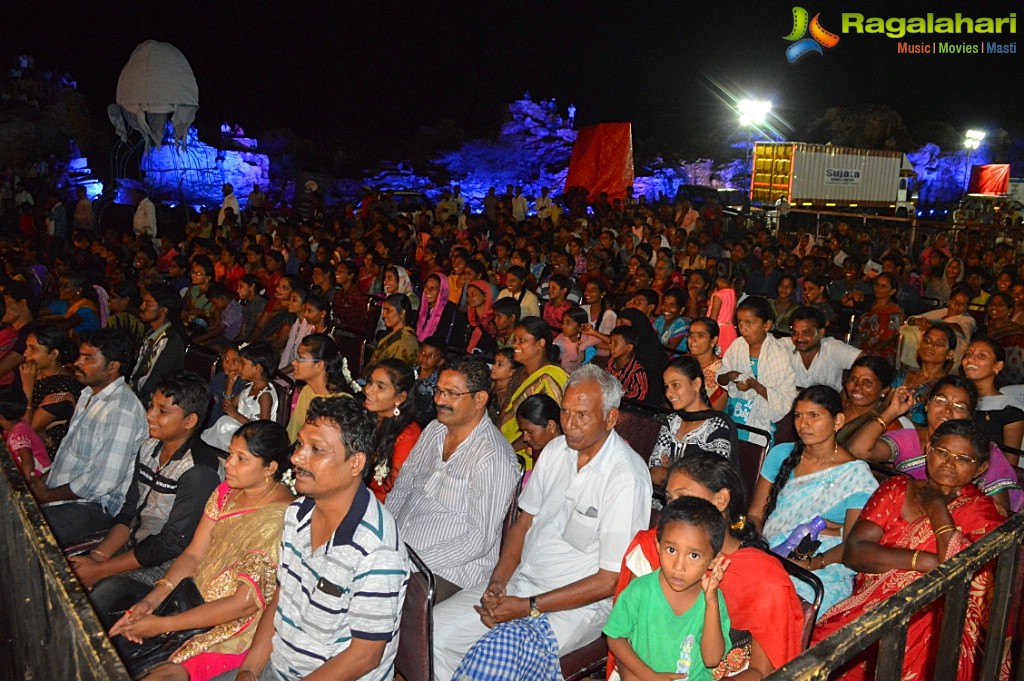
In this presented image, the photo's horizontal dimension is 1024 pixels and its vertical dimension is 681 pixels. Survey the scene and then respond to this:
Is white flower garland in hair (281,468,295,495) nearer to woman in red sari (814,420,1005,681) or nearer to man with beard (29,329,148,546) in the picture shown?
man with beard (29,329,148,546)

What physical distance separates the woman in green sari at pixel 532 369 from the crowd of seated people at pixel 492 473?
0.6 inches

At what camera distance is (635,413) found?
4.62m

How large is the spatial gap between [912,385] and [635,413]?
1.81 metres

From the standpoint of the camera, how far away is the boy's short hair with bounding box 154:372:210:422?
363 centimetres

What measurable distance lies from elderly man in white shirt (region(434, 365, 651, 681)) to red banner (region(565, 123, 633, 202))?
18195 mm

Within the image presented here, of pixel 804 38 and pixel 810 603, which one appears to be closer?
pixel 810 603

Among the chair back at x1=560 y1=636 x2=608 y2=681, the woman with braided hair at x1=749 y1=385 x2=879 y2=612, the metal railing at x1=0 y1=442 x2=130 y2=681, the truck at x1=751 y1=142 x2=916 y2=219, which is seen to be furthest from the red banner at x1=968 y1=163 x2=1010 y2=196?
the metal railing at x1=0 y1=442 x2=130 y2=681

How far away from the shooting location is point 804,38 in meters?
39.5

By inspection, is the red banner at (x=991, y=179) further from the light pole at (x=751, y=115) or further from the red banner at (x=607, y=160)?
the red banner at (x=607, y=160)

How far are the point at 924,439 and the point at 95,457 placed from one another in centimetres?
414

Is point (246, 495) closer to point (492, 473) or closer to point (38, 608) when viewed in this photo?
point (492, 473)

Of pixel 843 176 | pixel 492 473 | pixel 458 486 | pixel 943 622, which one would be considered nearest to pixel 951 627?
pixel 943 622

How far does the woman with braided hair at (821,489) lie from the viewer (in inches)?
127

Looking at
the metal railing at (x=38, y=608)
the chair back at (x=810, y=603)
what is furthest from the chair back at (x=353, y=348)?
the chair back at (x=810, y=603)
